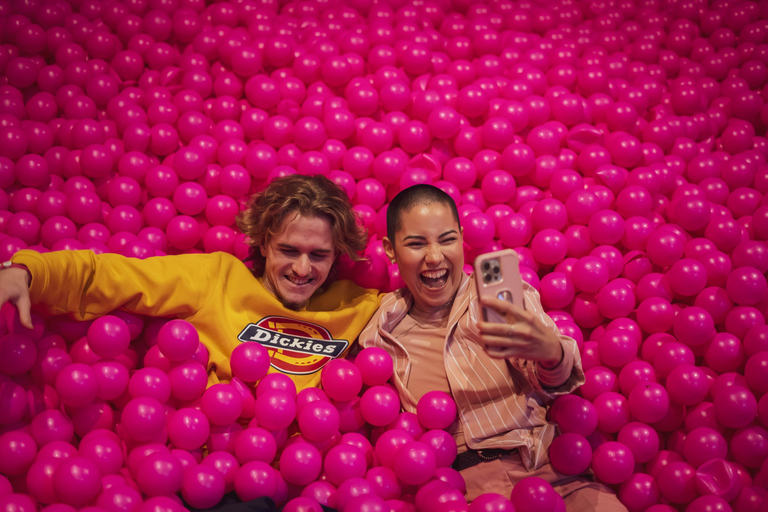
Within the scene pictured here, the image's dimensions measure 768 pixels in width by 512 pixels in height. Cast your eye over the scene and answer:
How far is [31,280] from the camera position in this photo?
5.72 feet

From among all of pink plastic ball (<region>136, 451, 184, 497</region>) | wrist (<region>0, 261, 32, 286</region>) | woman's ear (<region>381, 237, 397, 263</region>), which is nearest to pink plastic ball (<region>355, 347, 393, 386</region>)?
woman's ear (<region>381, 237, 397, 263</region>)

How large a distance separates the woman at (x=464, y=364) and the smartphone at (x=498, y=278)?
0.65ft

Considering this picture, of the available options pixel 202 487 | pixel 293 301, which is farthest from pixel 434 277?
pixel 202 487

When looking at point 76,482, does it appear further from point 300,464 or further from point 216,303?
point 216,303

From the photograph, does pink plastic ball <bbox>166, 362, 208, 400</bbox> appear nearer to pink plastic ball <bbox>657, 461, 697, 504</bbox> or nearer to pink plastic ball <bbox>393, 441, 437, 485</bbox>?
pink plastic ball <bbox>393, 441, 437, 485</bbox>

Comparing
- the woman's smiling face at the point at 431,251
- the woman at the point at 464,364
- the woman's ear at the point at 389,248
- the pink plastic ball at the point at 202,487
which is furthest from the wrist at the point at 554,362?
the pink plastic ball at the point at 202,487

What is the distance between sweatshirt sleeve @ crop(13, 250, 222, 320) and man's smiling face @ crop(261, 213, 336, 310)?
0.20 m

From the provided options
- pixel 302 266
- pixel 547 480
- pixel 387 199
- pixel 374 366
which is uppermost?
pixel 387 199

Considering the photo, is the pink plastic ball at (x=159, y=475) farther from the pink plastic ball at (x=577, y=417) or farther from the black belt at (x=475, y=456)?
the pink plastic ball at (x=577, y=417)

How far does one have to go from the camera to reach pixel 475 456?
6.30 feet

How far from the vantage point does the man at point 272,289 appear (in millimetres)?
1970

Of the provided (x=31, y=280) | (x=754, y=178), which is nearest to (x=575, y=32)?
(x=754, y=178)

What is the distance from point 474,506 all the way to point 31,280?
1397 mm

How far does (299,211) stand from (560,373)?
1025 mm
